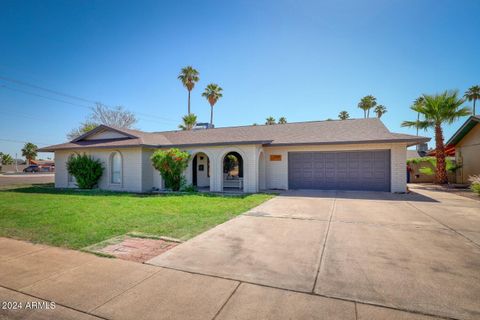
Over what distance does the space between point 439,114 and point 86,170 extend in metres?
25.1

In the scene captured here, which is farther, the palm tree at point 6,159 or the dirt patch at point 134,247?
the palm tree at point 6,159

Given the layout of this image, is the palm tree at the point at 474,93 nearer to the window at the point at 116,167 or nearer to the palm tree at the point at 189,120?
the palm tree at the point at 189,120

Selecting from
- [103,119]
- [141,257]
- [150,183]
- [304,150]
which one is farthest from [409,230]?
[103,119]

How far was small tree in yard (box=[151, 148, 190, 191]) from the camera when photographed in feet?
45.4

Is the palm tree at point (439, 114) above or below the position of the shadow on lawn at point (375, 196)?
above

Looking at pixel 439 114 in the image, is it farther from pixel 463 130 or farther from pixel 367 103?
pixel 367 103

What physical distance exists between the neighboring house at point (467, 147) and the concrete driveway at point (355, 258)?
13.3 m

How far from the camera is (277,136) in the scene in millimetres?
16484

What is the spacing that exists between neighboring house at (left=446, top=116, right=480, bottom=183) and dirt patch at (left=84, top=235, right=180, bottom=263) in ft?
69.8

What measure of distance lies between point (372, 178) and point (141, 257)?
1363 cm

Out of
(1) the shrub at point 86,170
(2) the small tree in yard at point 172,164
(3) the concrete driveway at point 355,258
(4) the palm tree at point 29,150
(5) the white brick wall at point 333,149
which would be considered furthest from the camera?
(4) the palm tree at point 29,150

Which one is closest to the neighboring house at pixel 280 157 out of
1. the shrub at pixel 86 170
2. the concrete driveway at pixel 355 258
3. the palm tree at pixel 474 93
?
the shrub at pixel 86 170

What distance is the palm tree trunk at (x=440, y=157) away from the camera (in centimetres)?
1659

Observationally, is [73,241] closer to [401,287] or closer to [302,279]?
[302,279]
